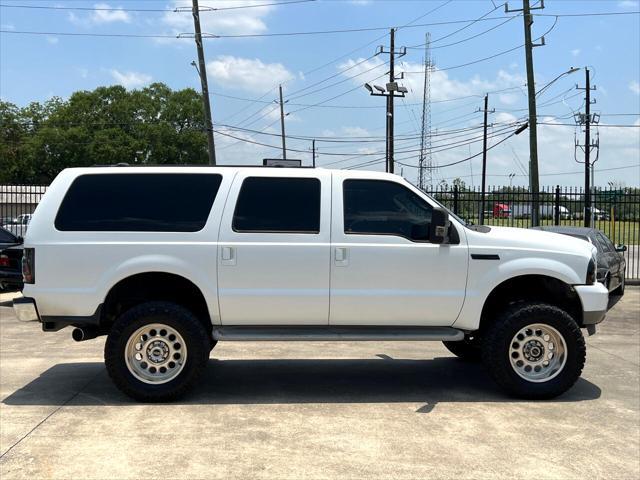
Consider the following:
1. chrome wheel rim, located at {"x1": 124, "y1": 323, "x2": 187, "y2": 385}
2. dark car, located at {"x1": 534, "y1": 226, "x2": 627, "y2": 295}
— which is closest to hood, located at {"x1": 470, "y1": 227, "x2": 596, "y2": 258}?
chrome wheel rim, located at {"x1": 124, "y1": 323, "x2": 187, "y2": 385}

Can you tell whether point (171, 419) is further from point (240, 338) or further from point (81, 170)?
point (81, 170)

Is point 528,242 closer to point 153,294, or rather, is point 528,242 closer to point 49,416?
point 153,294

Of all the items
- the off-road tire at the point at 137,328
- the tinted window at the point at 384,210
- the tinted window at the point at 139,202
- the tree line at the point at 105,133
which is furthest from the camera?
the tree line at the point at 105,133

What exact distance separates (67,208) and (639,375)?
615cm

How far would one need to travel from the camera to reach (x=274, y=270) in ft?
18.4

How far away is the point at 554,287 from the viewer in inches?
238

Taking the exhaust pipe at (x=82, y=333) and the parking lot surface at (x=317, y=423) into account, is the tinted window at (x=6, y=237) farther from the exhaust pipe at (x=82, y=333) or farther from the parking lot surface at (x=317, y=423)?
the exhaust pipe at (x=82, y=333)

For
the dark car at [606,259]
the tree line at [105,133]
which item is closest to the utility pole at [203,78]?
the dark car at [606,259]

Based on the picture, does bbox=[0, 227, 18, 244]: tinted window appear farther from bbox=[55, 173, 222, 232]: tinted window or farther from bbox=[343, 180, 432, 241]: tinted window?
bbox=[343, 180, 432, 241]: tinted window

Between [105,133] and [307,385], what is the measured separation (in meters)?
65.4

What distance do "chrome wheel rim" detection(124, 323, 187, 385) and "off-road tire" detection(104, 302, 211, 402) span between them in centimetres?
4

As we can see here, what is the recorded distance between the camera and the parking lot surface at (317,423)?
420 cm

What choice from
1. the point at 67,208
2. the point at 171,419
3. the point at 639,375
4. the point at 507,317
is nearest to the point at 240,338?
the point at 171,419

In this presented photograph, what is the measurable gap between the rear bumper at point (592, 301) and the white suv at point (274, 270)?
12 mm
